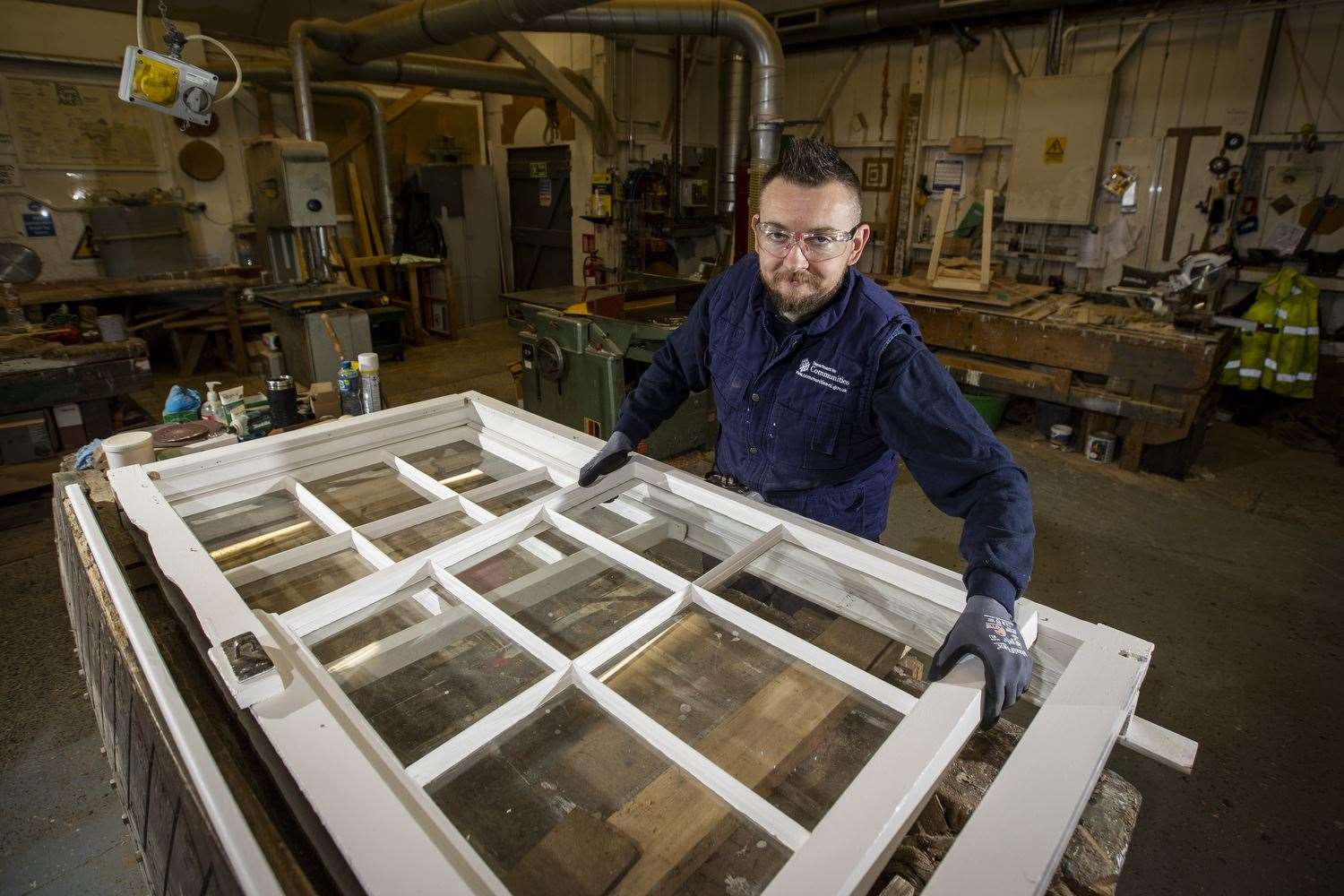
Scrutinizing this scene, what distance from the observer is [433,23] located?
4.15 meters

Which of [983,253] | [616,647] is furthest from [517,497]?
[983,253]

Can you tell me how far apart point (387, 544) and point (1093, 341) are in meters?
3.82

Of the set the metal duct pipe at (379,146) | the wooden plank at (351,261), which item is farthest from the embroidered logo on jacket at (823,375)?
the metal duct pipe at (379,146)

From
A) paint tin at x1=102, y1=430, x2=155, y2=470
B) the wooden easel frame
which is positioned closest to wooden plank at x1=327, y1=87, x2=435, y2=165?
the wooden easel frame

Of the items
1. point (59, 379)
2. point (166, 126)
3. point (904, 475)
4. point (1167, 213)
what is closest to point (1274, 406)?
point (1167, 213)

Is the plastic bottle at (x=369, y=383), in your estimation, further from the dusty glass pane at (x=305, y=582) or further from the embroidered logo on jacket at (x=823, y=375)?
the embroidered logo on jacket at (x=823, y=375)

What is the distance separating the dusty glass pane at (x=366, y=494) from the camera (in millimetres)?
1633

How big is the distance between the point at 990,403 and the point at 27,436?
4914 millimetres

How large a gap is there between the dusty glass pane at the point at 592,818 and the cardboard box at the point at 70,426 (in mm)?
3259

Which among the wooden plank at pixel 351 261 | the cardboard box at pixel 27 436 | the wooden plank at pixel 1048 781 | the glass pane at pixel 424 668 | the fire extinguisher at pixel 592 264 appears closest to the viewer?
the wooden plank at pixel 1048 781

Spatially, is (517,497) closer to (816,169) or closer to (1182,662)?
(816,169)

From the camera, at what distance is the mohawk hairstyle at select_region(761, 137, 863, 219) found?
137 cm

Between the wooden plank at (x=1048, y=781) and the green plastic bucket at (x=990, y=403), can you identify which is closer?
the wooden plank at (x=1048, y=781)

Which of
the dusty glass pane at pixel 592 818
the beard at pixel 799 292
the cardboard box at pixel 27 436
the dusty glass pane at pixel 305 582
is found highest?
the beard at pixel 799 292
